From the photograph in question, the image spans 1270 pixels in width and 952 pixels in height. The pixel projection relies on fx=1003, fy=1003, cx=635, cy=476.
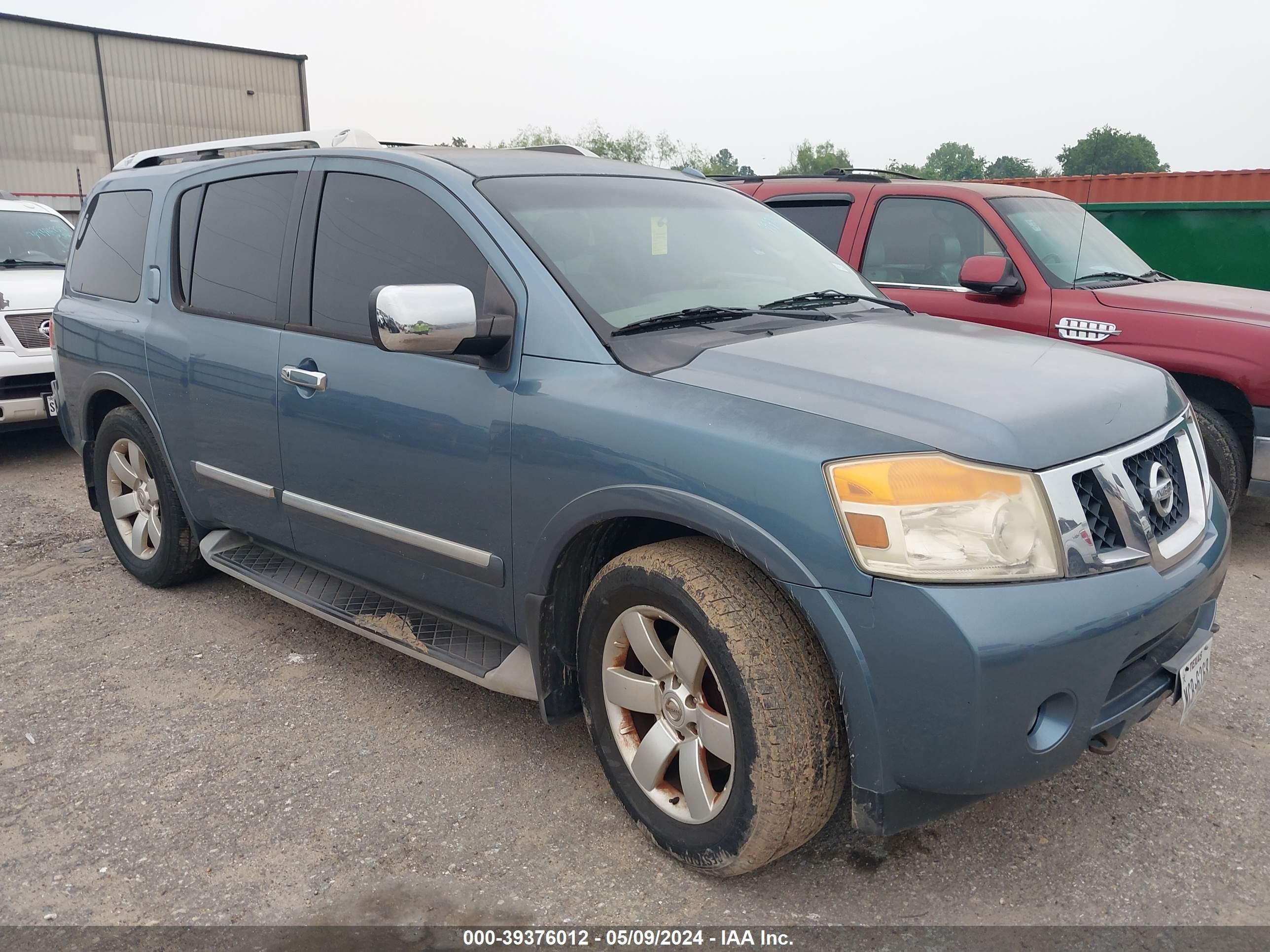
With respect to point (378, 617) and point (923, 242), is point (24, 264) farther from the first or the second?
point (923, 242)

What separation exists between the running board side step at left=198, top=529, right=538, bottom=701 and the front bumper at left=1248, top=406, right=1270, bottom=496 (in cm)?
378

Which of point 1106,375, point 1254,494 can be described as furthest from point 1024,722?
point 1254,494

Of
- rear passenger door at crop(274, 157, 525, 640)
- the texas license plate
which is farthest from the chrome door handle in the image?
the texas license plate

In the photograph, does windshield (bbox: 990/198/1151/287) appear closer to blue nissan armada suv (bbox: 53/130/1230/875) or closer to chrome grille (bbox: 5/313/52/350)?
blue nissan armada suv (bbox: 53/130/1230/875)

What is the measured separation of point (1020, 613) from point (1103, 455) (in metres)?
0.51

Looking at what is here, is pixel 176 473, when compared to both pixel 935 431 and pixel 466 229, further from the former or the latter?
pixel 935 431

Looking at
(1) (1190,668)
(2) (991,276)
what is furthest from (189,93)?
(1) (1190,668)

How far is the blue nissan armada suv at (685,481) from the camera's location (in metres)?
2.07

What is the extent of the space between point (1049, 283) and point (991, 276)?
0.42 meters

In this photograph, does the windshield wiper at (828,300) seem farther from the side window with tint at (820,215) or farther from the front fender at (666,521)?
the side window with tint at (820,215)

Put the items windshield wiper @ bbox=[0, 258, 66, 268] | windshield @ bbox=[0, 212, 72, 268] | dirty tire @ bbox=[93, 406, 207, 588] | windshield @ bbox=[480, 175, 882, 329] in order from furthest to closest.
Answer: windshield @ bbox=[0, 212, 72, 268]
windshield wiper @ bbox=[0, 258, 66, 268]
dirty tire @ bbox=[93, 406, 207, 588]
windshield @ bbox=[480, 175, 882, 329]

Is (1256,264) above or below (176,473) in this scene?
above

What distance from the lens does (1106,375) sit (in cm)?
264

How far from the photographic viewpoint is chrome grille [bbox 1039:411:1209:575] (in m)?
2.12
